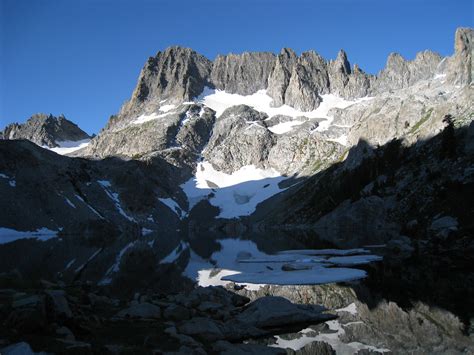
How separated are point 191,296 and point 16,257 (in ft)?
154

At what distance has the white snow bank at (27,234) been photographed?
4792 inches

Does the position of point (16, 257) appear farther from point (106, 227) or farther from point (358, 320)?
point (106, 227)

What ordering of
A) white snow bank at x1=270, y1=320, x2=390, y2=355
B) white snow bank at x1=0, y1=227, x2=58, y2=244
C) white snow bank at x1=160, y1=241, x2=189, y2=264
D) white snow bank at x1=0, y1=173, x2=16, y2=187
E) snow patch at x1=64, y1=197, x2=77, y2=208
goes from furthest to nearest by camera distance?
snow patch at x1=64, y1=197, x2=77, y2=208 < white snow bank at x1=0, y1=173, x2=16, y2=187 < white snow bank at x1=0, y1=227, x2=58, y2=244 < white snow bank at x1=160, y1=241, x2=189, y2=264 < white snow bank at x1=270, y1=320, x2=390, y2=355

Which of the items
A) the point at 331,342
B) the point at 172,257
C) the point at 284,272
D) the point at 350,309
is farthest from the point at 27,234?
the point at 331,342

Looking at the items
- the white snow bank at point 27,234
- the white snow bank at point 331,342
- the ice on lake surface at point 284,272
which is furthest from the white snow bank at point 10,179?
the white snow bank at point 331,342

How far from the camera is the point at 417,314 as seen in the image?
2564 cm

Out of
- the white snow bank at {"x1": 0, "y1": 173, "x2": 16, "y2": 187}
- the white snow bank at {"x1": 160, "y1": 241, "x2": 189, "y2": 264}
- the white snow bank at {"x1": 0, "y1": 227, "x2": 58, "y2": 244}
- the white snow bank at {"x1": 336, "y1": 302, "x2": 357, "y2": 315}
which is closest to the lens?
the white snow bank at {"x1": 336, "y1": 302, "x2": 357, "y2": 315}

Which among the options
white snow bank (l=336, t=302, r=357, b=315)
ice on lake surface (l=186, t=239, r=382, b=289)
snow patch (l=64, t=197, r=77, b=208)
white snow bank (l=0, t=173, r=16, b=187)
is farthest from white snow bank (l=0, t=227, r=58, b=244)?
white snow bank (l=336, t=302, r=357, b=315)

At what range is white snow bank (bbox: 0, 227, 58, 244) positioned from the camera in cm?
12172

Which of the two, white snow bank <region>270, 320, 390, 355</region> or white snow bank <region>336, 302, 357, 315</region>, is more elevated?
white snow bank <region>336, 302, 357, 315</region>

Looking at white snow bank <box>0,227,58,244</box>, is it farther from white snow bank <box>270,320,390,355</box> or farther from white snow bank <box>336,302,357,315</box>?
white snow bank <box>270,320,390,355</box>

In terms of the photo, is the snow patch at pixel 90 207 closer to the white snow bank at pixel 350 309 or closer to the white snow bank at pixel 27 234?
the white snow bank at pixel 27 234

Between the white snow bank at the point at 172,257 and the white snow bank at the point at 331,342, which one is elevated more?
the white snow bank at the point at 172,257

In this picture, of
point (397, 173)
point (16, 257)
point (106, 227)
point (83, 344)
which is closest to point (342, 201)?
point (397, 173)
